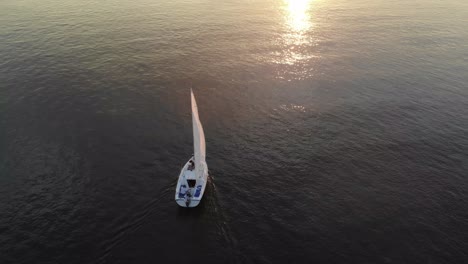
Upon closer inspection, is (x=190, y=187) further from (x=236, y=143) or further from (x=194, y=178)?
(x=236, y=143)

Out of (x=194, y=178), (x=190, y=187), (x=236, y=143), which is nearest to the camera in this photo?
(x=190, y=187)

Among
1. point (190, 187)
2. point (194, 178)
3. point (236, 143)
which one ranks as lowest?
point (190, 187)

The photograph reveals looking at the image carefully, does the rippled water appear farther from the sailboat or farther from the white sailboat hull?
the sailboat

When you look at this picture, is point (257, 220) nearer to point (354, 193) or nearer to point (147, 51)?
point (354, 193)

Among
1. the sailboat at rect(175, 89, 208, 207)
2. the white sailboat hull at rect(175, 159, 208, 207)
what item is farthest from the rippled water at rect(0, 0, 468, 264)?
the sailboat at rect(175, 89, 208, 207)

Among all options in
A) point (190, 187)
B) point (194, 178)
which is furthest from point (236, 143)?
point (190, 187)

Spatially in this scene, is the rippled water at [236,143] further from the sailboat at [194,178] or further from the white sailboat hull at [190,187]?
the sailboat at [194,178]

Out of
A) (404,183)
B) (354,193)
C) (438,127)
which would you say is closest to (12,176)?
(354,193)
